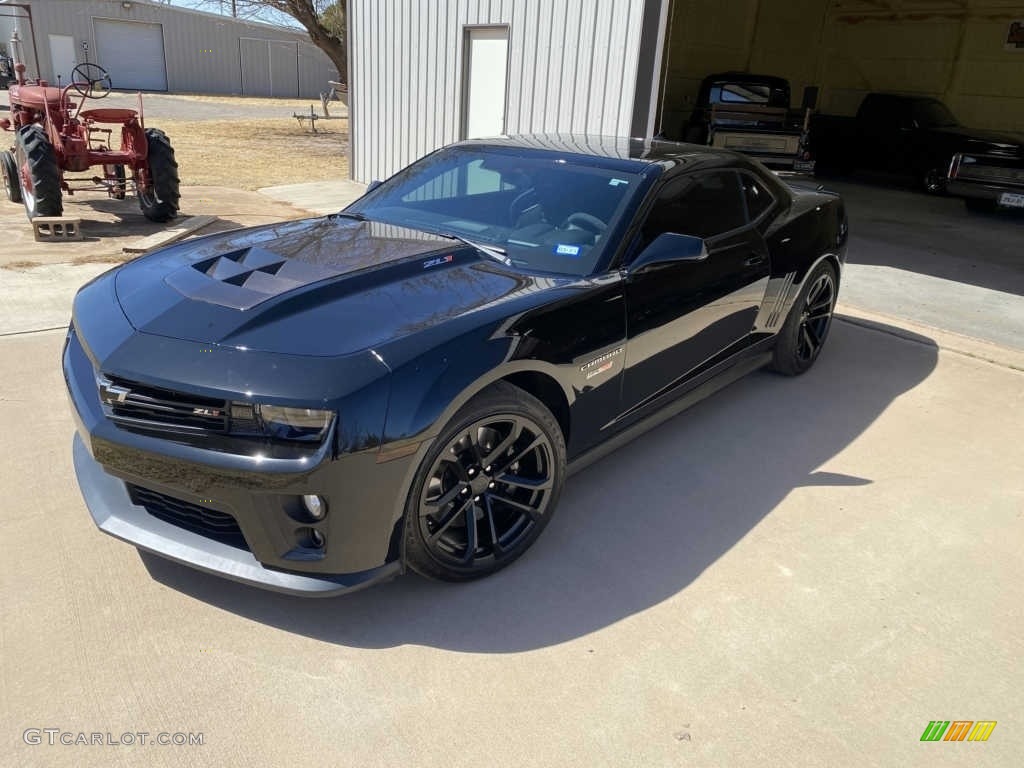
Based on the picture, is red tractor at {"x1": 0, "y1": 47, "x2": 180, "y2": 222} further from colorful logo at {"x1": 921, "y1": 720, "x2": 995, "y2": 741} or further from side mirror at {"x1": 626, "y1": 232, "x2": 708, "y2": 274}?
colorful logo at {"x1": 921, "y1": 720, "x2": 995, "y2": 741}

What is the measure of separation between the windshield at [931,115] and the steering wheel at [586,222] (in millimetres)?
14162

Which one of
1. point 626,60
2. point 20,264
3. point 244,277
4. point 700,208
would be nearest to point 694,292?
point 700,208

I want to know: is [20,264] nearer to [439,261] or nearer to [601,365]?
[439,261]

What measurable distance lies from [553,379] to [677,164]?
4.99ft

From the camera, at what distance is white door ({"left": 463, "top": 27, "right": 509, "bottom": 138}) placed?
9281mm

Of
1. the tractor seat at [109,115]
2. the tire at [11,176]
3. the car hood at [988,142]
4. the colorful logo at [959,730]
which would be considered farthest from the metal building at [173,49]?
the colorful logo at [959,730]

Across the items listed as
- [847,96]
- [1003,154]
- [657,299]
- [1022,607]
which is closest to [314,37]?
[847,96]

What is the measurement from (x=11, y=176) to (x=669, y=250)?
877cm

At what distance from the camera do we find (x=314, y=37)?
20469 mm

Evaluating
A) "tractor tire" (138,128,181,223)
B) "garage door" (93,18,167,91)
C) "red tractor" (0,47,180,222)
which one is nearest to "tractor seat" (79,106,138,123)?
"red tractor" (0,47,180,222)

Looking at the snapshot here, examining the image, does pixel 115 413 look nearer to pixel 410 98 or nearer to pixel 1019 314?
pixel 1019 314

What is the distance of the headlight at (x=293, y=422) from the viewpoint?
227cm

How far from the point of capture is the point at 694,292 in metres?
3.64

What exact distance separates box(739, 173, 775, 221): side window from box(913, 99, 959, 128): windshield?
1267cm
